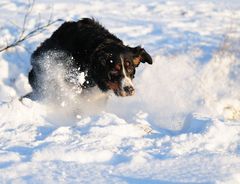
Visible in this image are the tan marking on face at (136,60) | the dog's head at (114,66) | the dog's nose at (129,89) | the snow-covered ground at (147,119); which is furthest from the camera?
the tan marking on face at (136,60)

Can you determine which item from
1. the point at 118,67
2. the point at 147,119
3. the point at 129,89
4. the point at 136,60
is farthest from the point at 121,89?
the point at 136,60

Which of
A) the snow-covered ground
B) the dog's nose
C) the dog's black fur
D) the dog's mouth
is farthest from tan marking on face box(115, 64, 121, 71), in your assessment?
the snow-covered ground

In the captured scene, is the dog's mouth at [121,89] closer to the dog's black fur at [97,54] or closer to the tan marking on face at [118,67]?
the dog's black fur at [97,54]

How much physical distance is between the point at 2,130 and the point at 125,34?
689 centimetres

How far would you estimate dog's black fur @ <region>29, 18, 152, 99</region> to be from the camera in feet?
20.4

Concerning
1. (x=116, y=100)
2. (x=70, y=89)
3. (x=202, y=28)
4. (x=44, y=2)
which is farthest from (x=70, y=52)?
→ (x=44, y=2)

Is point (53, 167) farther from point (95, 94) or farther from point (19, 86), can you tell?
point (19, 86)

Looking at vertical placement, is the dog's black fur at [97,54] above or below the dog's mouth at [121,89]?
above

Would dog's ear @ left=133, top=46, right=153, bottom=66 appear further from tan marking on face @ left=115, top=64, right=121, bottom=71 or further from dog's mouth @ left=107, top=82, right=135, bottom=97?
dog's mouth @ left=107, top=82, right=135, bottom=97

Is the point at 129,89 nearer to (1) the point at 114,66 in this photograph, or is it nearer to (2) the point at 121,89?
(2) the point at 121,89

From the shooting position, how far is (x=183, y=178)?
3.68m

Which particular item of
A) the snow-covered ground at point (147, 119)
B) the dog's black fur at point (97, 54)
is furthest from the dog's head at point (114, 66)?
the snow-covered ground at point (147, 119)

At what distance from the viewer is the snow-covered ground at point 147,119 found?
3.87 meters

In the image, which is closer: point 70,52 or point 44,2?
point 70,52
